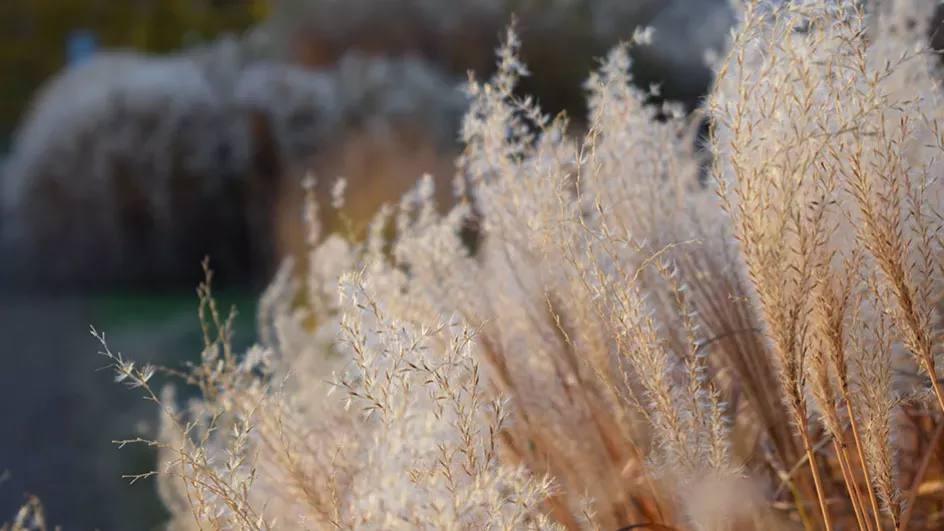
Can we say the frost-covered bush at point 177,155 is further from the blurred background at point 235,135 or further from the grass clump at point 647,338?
the grass clump at point 647,338

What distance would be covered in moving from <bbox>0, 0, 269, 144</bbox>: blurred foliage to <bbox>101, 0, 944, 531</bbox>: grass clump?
11.2 m

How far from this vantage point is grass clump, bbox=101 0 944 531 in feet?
1.43

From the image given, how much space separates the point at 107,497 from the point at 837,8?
2.27m

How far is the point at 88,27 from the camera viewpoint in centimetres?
1177

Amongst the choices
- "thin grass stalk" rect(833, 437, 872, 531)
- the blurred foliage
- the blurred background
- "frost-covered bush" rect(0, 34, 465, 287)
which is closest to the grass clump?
"thin grass stalk" rect(833, 437, 872, 531)

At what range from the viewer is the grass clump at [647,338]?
0.44 m

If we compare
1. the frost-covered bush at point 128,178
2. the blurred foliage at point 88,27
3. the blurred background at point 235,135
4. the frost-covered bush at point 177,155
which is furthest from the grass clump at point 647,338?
the blurred foliage at point 88,27

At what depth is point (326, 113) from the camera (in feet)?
14.4

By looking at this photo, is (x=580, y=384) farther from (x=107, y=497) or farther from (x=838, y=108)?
(x=107, y=497)

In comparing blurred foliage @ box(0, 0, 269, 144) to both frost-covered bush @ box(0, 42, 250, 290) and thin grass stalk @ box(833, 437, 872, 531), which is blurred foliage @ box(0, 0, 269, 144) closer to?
frost-covered bush @ box(0, 42, 250, 290)

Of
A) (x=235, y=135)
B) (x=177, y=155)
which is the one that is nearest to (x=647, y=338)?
(x=235, y=135)

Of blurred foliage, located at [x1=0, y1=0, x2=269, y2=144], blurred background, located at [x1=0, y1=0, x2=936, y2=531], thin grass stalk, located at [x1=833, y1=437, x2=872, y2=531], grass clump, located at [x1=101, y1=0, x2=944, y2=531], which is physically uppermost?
blurred foliage, located at [x1=0, y1=0, x2=269, y2=144]

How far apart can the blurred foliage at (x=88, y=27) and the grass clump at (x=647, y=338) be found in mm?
11176

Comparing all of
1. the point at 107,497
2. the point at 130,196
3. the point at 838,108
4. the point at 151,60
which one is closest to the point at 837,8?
the point at 838,108
